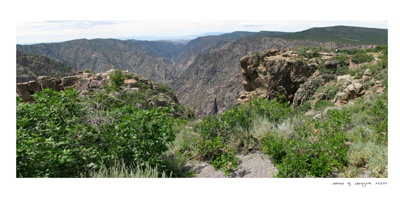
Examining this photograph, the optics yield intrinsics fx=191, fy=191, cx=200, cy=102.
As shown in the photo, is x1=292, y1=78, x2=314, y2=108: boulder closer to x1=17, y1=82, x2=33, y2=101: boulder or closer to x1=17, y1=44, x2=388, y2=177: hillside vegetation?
x1=17, y1=44, x2=388, y2=177: hillside vegetation

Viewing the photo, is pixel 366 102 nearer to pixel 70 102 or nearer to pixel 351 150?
pixel 351 150

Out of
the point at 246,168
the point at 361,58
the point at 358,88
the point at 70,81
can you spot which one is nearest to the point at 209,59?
the point at 361,58

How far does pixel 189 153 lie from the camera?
4.14 meters

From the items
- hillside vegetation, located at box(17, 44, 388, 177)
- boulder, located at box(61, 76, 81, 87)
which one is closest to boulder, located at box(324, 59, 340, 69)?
hillside vegetation, located at box(17, 44, 388, 177)

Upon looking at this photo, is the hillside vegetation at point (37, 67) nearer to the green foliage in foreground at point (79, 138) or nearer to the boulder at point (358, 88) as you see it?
the green foliage in foreground at point (79, 138)

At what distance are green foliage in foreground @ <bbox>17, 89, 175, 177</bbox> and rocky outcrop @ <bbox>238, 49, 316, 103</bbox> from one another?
14336 millimetres

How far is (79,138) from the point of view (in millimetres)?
2754

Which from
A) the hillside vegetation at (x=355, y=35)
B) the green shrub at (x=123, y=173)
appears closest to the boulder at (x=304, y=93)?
the green shrub at (x=123, y=173)

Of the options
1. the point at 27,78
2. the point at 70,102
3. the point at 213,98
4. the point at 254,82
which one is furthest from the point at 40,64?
the point at 70,102

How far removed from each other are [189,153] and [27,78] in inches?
2422

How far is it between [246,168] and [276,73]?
19.3 metres

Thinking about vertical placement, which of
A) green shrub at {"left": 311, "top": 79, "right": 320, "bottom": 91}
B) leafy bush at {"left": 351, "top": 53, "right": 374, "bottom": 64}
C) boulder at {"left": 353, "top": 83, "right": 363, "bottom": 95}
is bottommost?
boulder at {"left": 353, "top": 83, "right": 363, "bottom": 95}

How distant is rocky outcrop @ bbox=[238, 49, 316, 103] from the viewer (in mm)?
19078
